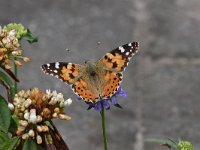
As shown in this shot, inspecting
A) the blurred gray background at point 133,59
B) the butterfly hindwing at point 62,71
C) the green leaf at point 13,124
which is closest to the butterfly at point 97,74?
the butterfly hindwing at point 62,71

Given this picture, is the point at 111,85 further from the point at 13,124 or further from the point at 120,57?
Answer: the point at 13,124

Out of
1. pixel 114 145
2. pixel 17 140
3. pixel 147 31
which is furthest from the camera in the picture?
pixel 147 31

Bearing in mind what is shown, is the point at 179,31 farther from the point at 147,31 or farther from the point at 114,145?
the point at 114,145

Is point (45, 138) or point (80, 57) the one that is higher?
point (80, 57)

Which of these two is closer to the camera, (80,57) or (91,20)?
(80,57)

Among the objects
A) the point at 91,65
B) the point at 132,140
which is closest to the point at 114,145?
the point at 132,140

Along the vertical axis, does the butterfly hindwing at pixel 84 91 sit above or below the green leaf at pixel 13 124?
above

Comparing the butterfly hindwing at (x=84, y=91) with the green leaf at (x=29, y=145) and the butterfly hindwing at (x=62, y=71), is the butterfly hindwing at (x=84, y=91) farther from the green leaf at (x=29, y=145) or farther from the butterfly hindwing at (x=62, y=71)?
the green leaf at (x=29, y=145)

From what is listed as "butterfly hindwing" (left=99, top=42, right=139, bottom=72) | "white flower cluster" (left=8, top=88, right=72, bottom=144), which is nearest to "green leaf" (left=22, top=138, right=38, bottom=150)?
"white flower cluster" (left=8, top=88, right=72, bottom=144)
